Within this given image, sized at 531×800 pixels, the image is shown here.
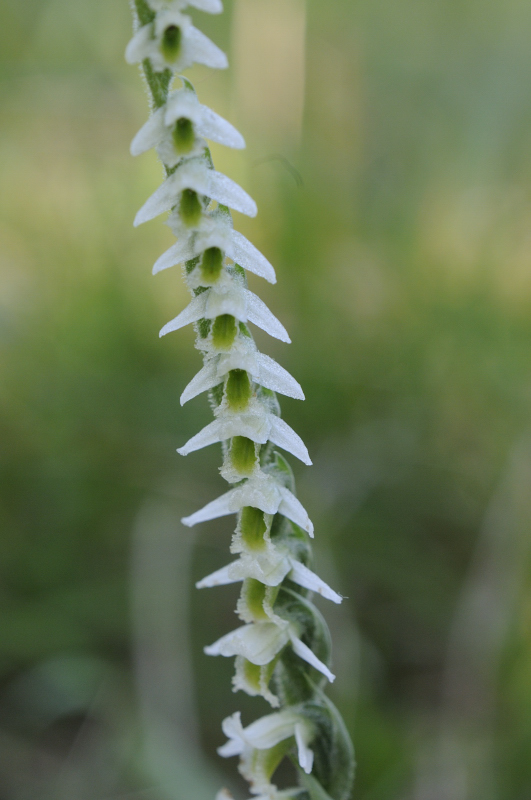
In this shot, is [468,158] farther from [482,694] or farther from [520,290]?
[482,694]

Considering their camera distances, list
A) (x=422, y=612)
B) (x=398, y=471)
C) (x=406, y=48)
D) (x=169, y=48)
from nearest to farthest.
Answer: (x=169, y=48) → (x=422, y=612) → (x=398, y=471) → (x=406, y=48)

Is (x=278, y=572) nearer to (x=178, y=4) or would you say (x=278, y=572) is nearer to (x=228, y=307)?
(x=228, y=307)

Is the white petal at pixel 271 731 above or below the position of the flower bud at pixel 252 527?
below

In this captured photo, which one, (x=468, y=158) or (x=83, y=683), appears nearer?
(x=83, y=683)

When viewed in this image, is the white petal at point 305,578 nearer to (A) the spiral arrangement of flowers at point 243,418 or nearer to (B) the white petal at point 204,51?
(A) the spiral arrangement of flowers at point 243,418

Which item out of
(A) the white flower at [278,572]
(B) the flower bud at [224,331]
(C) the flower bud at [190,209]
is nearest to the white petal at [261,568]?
(A) the white flower at [278,572]

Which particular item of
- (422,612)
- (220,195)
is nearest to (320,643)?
(220,195)
